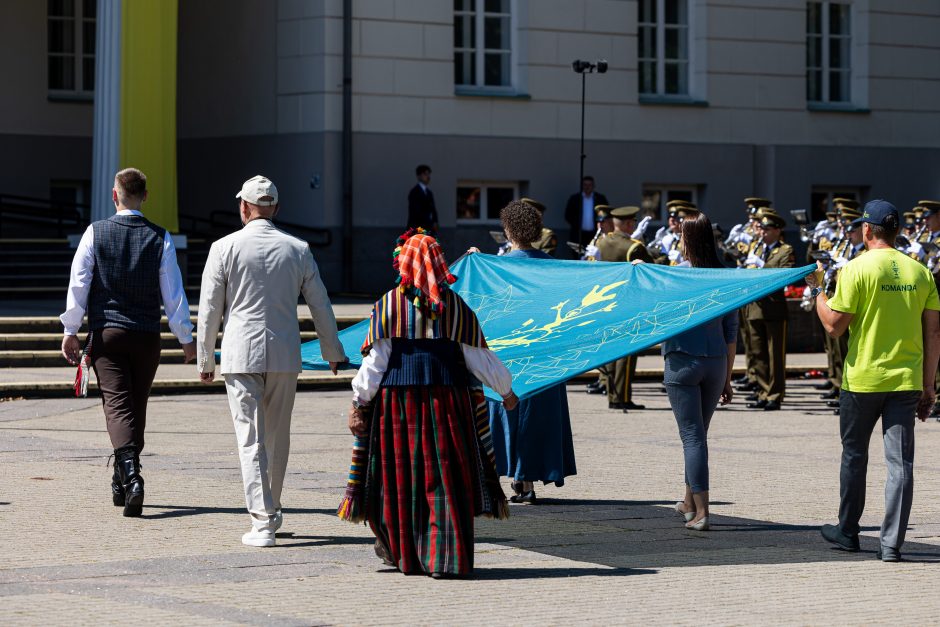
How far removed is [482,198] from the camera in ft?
97.4

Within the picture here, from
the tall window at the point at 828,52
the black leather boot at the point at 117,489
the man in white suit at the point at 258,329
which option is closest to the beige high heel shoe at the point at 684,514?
the man in white suit at the point at 258,329

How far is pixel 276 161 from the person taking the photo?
94.6 feet

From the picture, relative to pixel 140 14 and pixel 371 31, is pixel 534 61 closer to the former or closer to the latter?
pixel 371 31

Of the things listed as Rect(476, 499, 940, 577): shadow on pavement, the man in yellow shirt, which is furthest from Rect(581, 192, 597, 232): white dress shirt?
the man in yellow shirt

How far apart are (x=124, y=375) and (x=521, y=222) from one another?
2.71 metres

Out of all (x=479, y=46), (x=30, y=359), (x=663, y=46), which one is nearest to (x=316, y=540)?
(x=30, y=359)

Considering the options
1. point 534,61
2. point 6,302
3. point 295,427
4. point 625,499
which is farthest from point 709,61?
point 625,499

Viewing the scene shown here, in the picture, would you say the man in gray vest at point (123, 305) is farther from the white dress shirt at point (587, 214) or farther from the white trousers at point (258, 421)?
the white dress shirt at point (587, 214)

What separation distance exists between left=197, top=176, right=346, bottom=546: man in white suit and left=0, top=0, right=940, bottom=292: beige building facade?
18422 millimetres

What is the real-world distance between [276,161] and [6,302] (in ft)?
19.2

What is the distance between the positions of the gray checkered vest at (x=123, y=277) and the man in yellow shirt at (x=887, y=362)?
4.11 m

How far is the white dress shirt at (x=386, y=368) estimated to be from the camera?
28.7 ft

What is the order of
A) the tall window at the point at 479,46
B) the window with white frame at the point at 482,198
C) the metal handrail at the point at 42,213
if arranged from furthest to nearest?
the tall window at the point at 479,46 → the window with white frame at the point at 482,198 → the metal handrail at the point at 42,213

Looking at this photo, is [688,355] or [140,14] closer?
[688,355]
